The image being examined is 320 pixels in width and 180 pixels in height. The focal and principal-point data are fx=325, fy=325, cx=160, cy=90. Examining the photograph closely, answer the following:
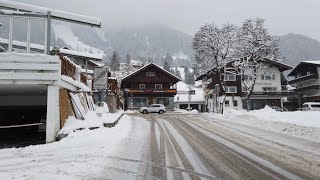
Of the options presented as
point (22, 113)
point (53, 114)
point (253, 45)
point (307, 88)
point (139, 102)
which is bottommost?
point (22, 113)

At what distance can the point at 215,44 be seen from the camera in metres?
49.7

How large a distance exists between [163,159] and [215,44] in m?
42.6

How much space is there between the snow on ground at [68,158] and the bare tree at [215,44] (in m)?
38.9

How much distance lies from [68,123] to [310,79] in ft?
204

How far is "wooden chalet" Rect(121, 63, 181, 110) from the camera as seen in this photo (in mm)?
65375

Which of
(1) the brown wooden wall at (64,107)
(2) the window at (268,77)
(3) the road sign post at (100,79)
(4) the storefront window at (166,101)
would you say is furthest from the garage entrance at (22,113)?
(2) the window at (268,77)

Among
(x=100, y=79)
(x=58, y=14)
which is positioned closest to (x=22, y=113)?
(x=100, y=79)

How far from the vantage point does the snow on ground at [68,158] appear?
7168mm

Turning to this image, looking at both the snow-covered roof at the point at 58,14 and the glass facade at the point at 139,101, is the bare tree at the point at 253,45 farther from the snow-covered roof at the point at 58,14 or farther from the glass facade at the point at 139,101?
the snow-covered roof at the point at 58,14

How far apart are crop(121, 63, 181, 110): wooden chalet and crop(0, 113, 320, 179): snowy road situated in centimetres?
5265

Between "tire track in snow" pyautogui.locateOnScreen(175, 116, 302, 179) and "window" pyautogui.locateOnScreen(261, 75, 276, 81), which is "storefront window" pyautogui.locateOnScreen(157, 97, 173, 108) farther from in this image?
"tire track in snow" pyautogui.locateOnScreen(175, 116, 302, 179)

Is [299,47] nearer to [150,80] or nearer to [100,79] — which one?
[150,80]

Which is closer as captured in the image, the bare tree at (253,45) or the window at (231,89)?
the bare tree at (253,45)

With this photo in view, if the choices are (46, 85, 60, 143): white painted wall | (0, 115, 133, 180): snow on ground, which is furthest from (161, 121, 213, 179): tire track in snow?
(46, 85, 60, 143): white painted wall
